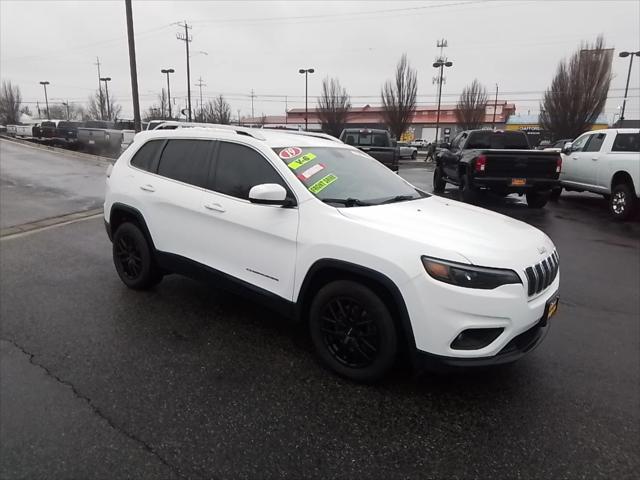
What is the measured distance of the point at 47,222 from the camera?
26.2 feet

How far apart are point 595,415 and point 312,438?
1811 millimetres

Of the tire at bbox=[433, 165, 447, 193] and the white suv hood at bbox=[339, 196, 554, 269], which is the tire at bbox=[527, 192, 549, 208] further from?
the white suv hood at bbox=[339, 196, 554, 269]

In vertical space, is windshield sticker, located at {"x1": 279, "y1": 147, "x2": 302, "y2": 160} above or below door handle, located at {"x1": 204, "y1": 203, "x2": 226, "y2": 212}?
above

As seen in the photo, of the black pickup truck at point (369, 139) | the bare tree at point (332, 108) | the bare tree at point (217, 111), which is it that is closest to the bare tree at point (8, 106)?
the bare tree at point (217, 111)

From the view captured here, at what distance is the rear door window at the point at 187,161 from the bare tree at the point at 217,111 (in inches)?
1898

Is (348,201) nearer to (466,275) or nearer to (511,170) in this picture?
(466,275)

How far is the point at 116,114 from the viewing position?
8688 cm

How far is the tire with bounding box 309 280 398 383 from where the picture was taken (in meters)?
2.81

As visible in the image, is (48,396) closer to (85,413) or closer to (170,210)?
(85,413)

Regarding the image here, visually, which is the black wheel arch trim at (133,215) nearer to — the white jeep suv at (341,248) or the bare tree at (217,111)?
the white jeep suv at (341,248)

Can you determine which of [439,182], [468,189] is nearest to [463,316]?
[468,189]

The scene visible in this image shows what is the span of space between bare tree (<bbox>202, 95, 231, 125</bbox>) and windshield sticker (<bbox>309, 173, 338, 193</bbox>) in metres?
49.4

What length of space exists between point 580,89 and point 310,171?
130 feet

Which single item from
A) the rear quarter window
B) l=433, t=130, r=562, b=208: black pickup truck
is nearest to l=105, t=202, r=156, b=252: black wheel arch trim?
the rear quarter window
